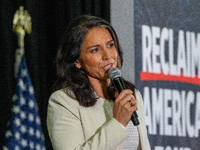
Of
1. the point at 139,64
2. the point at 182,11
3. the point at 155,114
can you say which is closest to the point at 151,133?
the point at 155,114

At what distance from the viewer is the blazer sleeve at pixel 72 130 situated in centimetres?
154

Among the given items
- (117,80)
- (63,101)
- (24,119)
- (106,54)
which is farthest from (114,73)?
(24,119)

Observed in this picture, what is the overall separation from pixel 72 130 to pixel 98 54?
1.38ft

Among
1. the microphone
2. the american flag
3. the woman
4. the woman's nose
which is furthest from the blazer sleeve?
the american flag

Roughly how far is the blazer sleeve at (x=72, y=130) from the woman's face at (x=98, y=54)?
0.65ft

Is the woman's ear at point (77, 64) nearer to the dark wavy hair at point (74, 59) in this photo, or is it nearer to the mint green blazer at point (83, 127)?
the dark wavy hair at point (74, 59)

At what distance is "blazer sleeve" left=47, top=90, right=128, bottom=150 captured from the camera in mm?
1545

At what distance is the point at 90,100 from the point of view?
175 cm

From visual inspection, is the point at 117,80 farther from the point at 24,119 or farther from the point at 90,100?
the point at 24,119

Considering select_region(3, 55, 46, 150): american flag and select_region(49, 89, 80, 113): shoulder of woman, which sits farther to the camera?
select_region(3, 55, 46, 150): american flag

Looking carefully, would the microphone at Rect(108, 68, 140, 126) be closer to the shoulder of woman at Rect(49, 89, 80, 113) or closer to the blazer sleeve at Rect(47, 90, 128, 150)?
the blazer sleeve at Rect(47, 90, 128, 150)

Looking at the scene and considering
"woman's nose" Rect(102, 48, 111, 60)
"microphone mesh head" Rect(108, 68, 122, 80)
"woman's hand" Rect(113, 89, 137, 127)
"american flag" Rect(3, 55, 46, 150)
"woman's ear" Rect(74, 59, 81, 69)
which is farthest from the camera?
"american flag" Rect(3, 55, 46, 150)

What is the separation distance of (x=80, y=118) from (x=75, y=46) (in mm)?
411

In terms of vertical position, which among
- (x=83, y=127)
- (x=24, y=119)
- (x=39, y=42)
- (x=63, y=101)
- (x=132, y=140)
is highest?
(x=39, y=42)
